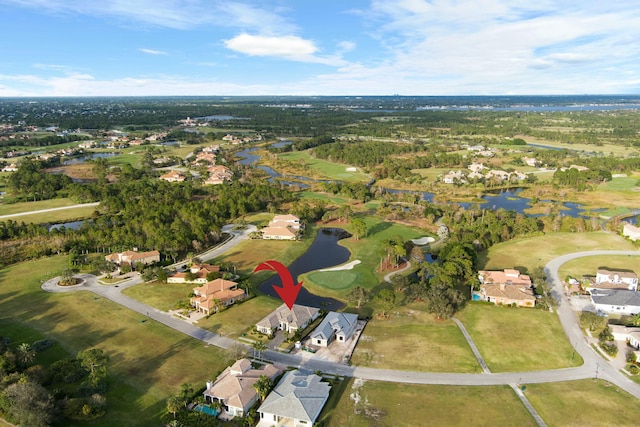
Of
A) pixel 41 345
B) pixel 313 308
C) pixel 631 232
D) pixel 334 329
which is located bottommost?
pixel 313 308

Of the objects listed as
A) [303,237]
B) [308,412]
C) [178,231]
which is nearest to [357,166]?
[303,237]

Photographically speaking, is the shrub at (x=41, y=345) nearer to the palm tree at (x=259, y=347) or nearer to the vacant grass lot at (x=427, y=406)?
the palm tree at (x=259, y=347)

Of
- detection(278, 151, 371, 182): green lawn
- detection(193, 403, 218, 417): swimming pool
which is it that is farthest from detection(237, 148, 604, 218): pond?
detection(193, 403, 218, 417): swimming pool

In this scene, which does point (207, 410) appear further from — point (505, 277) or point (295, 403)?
point (505, 277)

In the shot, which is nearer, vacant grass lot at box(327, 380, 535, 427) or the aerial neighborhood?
vacant grass lot at box(327, 380, 535, 427)

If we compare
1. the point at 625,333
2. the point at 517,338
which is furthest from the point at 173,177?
the point at 625,333

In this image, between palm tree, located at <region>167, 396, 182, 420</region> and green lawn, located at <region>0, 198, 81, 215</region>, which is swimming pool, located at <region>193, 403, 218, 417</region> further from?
green lawn, located at <region>0, 198, 81, 215</region>

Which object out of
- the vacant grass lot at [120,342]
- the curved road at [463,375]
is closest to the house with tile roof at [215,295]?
the curved road at [463,375]
